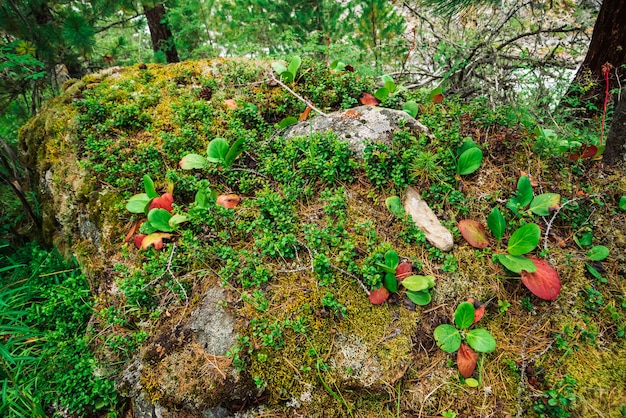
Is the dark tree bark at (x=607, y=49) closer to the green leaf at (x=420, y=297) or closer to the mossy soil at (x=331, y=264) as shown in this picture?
the mossy soil at (x=331, y=264)

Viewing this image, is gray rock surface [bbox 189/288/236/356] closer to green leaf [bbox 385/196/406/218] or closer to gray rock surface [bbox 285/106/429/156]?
green leaf [bbox 385/196/406/218]

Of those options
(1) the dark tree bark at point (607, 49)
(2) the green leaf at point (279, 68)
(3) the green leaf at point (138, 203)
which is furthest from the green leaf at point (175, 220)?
(1) the dark tree bark at point (607, 49)

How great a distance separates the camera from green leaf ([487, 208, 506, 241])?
2.14 meters

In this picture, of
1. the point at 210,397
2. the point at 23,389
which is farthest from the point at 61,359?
the point at 210,397

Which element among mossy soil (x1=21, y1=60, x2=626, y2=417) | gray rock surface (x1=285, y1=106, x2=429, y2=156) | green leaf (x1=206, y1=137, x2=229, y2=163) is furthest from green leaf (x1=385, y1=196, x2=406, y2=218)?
green leaf (x1=206, y1=137, x2=229, y2=163)

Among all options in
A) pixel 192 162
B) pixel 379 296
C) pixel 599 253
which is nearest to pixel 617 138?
pixel 599 253

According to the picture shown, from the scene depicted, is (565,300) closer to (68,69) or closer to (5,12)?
(5,12)

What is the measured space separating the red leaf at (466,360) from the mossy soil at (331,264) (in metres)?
0.05

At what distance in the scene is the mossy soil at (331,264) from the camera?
5.92 feet

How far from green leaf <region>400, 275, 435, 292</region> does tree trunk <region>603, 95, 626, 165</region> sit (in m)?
1.70

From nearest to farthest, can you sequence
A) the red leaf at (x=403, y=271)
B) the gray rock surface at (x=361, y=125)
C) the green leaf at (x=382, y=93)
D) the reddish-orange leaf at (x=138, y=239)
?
1. the red leaf at (x=403, y=271)
2. the reddish-orange leaf at (x=138, y=239)
3. the gray rock surface at (x=361, y=125)
4. the green leaf at (x=382, y=93)

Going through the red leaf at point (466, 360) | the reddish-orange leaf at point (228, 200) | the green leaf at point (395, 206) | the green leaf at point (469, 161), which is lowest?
the red leaf at point (466, 360)

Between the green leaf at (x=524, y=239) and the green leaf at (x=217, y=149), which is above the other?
the green leaf at (x=217, y=149)

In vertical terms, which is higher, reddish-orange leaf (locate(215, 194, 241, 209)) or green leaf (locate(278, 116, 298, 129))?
green leaf (locate(278, 116, 298, 129))
